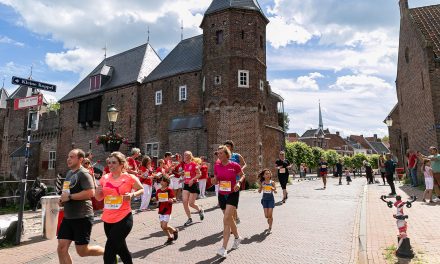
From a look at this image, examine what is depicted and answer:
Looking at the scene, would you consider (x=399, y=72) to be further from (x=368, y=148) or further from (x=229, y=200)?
(x=368, y=148)

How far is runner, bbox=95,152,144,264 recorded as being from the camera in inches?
163

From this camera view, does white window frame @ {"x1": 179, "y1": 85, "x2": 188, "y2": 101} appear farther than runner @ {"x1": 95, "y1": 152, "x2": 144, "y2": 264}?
Yes

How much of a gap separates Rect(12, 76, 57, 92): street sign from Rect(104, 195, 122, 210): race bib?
4.94 m

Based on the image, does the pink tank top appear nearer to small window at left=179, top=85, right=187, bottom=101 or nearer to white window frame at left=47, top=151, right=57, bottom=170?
small window at left=179, top=85, right=187, bottom=101

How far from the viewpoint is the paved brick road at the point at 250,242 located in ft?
18.2

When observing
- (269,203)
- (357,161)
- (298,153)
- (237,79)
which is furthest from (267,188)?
(357,161)

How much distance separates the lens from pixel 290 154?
49875 mm

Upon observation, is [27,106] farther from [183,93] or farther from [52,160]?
[52,160]

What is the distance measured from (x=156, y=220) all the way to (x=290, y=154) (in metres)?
42.9

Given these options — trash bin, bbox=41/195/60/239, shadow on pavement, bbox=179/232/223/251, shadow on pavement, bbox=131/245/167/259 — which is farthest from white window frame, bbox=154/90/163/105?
shadow on pavement, bbox=131/245/167/259

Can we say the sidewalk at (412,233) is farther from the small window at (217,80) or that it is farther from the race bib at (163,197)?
the small window at (217,80)

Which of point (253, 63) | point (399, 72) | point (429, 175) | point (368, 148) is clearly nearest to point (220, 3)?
point (253, 63)

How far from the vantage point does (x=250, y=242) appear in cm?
655

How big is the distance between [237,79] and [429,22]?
13049 millimetres
